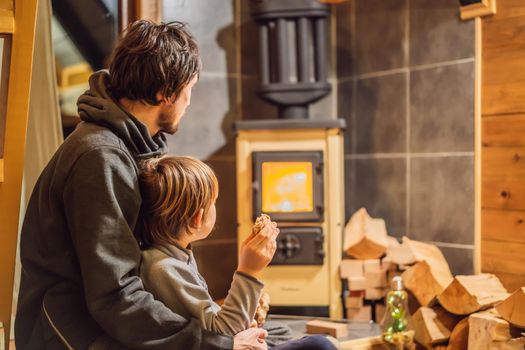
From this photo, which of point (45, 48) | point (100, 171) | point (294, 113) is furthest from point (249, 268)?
point (294, 113)

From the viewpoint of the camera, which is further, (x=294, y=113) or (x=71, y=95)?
(x=294, y=113)

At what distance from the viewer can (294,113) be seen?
12.4 feet

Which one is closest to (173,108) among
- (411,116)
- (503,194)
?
(503,194)

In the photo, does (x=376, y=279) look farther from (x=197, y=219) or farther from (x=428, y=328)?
(x=197, y=219)

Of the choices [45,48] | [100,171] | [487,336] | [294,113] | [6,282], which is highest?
[45,48]

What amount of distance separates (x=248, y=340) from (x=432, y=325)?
1622 millimetres

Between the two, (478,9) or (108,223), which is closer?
(108,223)

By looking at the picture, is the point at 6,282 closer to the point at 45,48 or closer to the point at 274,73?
the point at 45,48

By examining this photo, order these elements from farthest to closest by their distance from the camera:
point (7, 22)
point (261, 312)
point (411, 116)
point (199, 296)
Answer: point (411, 116) < point (261, 312) < point (7, 22) < point (199, 296)

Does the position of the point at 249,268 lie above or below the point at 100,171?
below

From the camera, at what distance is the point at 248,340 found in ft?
5.24

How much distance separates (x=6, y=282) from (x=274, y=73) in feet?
7.23


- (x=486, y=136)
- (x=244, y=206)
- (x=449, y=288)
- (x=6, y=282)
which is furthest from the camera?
(x=244, y=206)

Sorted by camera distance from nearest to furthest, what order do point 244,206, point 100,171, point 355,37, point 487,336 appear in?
1. point 100,171
2. point 487,336
3. point 244,206
4. point 355,37
